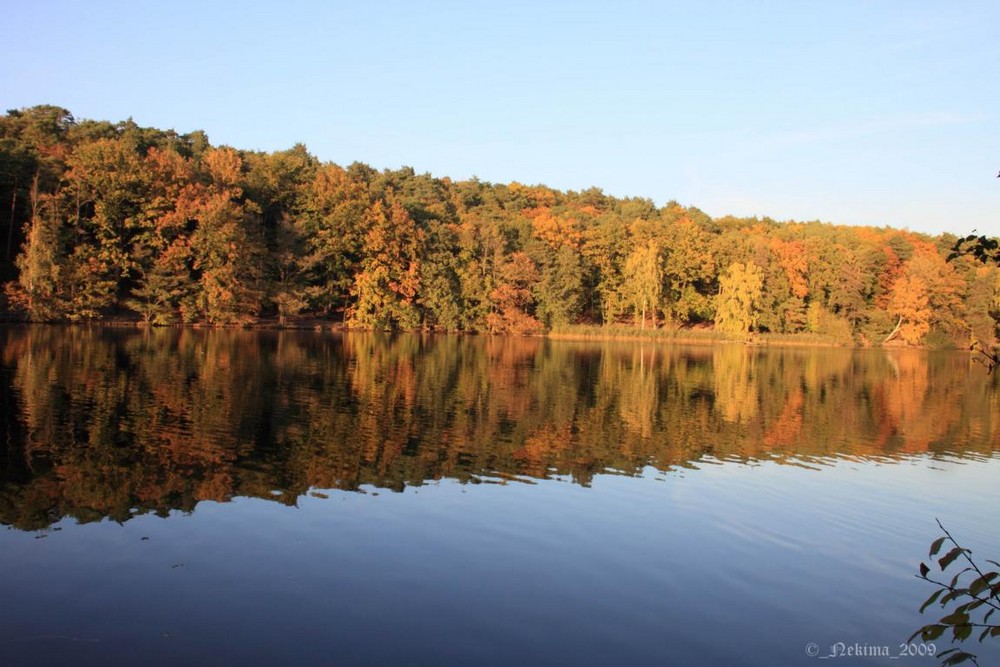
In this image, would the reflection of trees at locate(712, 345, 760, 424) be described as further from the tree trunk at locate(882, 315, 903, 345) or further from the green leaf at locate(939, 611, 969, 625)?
the tree trunk at locate(882, 315, 903, 345)

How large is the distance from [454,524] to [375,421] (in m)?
8.16

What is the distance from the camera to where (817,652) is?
736 cm

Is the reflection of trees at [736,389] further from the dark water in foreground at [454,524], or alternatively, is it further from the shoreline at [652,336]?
the shoreline at [652,336]

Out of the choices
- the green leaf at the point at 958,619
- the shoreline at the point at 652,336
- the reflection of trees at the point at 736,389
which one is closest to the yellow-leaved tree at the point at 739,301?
the shoreline at the point at 652,336

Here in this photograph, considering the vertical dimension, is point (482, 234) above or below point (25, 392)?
above

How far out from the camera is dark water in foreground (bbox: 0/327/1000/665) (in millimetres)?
7215

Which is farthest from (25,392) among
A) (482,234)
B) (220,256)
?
(482,234)

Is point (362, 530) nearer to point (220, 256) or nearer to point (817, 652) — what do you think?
point (817, 652)

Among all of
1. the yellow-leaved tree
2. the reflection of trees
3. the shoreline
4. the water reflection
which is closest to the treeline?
the yellow-leaved tree

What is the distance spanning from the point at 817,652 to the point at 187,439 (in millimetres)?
12099

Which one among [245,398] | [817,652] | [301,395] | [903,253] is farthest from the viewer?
[903,253]

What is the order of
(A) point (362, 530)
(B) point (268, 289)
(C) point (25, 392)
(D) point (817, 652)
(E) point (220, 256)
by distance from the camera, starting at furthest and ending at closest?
(B) point (268, 289) → (E) point (220, 256) → (C) point (25, 392) → (A) point (362, 530) → (D) point (817, 652)

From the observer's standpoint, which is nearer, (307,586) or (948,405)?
(307,586)

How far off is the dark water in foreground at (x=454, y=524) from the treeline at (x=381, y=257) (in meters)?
34.5
